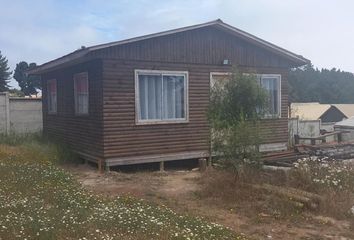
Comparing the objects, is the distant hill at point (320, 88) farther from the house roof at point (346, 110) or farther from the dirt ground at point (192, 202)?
the dirt ground at point (192, 202)

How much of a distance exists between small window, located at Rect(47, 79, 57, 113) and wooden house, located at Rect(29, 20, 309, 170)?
41.8 inches

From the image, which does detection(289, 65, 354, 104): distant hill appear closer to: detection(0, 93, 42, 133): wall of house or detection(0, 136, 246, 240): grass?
detection(0, 93, 42, 133): wall of house

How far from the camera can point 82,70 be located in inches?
529

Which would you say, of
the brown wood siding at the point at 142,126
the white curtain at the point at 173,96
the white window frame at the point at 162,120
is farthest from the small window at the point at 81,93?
the white curtain at the point at 173,96

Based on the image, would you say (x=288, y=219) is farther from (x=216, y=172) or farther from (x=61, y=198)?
(x=61, y=198)

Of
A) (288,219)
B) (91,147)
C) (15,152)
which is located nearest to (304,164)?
(288,219)

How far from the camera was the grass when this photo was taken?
6027 millimetres

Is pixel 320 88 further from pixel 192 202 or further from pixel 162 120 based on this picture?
pixel 192 202

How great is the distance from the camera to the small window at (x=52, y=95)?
16516 millimetres

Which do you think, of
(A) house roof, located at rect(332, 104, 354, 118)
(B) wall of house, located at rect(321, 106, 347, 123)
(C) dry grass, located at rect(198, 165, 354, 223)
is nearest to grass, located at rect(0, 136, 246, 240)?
(C) dry grass, located at rect(198, 165, 354, 223)

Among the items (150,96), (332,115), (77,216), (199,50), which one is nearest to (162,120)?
(150,96)

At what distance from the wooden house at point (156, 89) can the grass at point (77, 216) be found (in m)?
2.67

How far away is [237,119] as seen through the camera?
10008mm

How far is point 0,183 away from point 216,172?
4747mm
